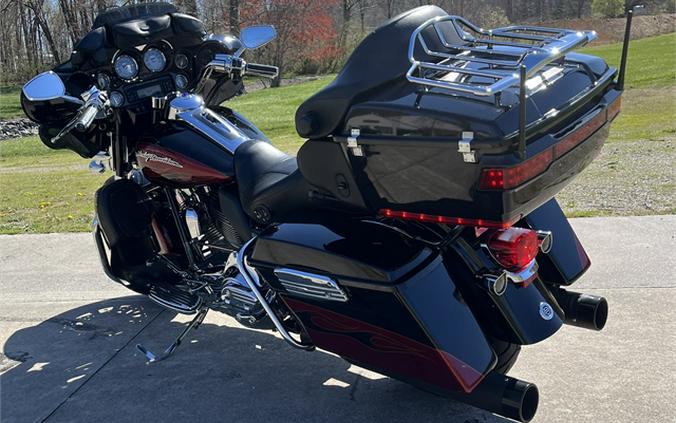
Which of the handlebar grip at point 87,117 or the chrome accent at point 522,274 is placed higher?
the handlebar grip at point 87,117

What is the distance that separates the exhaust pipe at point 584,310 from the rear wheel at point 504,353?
1.74 ft

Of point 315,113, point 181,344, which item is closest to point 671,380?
point 315,113

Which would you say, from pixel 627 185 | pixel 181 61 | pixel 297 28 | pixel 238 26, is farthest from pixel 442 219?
pixel 297 28

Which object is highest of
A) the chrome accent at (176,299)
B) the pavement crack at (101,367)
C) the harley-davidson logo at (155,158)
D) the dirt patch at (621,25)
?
the harley-davidson logo at (155,158)

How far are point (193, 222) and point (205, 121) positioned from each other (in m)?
0.54

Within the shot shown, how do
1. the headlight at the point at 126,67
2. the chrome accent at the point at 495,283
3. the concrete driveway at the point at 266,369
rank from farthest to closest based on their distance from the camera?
the headlight at the point at 126,67 < the concrete driveway at the point at 266,369 < the chrome accent at the point at 495,283

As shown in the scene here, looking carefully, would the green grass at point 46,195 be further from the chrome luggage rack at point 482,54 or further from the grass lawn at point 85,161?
the chrome luggage rack at point 482,54

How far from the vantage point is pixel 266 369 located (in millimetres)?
3709

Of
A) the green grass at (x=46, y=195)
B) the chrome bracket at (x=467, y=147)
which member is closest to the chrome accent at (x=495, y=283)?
the chrome bracket at (x=467, y=147)

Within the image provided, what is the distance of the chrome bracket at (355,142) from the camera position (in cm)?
265

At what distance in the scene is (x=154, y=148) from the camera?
3814 mm

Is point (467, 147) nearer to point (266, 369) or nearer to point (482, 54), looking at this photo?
point (482, 54)

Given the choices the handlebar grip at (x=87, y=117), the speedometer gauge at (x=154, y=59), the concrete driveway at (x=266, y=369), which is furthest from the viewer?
the speedometer gauge at (x=154, y=59)

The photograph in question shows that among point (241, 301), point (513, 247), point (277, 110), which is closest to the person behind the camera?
point (513, 247)
